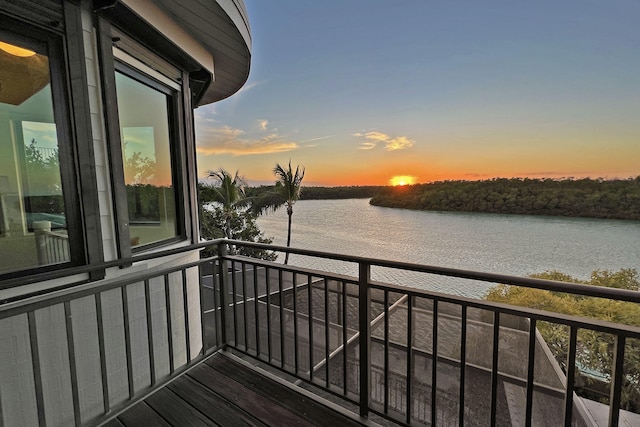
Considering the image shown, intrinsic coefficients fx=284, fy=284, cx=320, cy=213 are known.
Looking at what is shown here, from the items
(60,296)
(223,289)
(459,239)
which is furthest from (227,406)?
(459,239)

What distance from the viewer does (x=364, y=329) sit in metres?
1.68

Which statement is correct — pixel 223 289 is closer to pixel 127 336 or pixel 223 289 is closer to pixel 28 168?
pixel 127 336

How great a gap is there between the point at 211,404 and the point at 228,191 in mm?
10195

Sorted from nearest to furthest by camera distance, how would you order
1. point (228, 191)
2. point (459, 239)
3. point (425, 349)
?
1. point (425, 349)
2. point (228, 191)
3. point (459, 239)

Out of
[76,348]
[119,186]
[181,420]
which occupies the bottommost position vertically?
[181,420]

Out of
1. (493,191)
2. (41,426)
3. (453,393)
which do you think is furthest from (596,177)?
(41,426)

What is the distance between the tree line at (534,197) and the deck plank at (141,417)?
9365 millimetres

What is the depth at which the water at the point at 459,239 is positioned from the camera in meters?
8.81

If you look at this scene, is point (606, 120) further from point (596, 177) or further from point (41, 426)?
point (41, 426)

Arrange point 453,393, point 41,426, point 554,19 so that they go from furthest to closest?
point 554,19
point 453,393
point 41,426

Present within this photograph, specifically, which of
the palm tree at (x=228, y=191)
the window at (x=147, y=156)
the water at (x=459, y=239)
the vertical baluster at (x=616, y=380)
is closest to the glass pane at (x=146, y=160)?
the window at (x=147, y=156)

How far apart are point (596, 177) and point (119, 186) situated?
36.1 ft

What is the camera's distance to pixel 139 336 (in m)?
2.14

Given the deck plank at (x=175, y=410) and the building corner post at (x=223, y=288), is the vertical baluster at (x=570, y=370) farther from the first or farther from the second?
the building corner post at (x=223, y=288)
